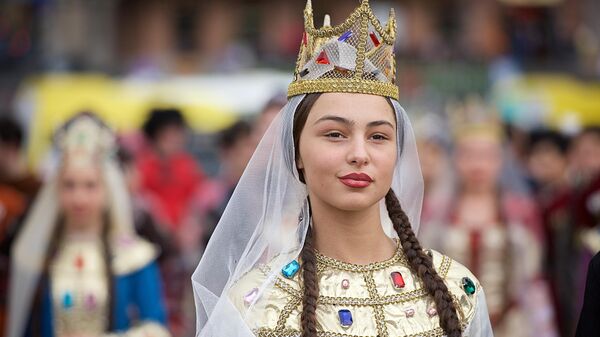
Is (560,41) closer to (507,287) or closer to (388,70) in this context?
(507,287)

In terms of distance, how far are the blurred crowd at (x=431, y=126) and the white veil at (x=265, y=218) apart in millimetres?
3036

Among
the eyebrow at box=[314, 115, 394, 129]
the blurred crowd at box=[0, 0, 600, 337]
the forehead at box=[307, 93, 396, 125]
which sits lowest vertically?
the blurred crowd at box=[0, 0, 600, 337]

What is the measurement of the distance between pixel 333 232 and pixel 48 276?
2866 millimetres

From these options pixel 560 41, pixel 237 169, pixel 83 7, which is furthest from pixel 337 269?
pixel 83 7

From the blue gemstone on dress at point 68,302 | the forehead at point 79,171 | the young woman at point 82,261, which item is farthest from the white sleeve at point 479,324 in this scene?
the forehead at point 79,171

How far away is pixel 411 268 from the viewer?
14.9 ft

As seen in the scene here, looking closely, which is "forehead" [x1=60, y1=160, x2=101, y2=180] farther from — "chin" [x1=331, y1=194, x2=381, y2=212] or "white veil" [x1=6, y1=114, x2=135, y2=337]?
"chin" [x1=331, y1=194, x2=381, y2=212]

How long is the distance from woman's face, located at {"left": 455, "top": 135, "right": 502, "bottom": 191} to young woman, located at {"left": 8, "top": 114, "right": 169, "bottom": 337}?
2.46m

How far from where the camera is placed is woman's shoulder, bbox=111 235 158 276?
7.02 metres

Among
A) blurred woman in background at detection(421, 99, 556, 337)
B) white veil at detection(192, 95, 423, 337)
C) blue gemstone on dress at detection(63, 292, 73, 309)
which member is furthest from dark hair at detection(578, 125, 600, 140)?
white veil at detection(192, 95, 423, 337)

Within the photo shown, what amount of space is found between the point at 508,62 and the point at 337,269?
87.8ft

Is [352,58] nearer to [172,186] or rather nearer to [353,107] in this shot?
[353,107]

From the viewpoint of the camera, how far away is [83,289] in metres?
6.93

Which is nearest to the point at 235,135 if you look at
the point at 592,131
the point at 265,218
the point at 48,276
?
the point at 592,131
